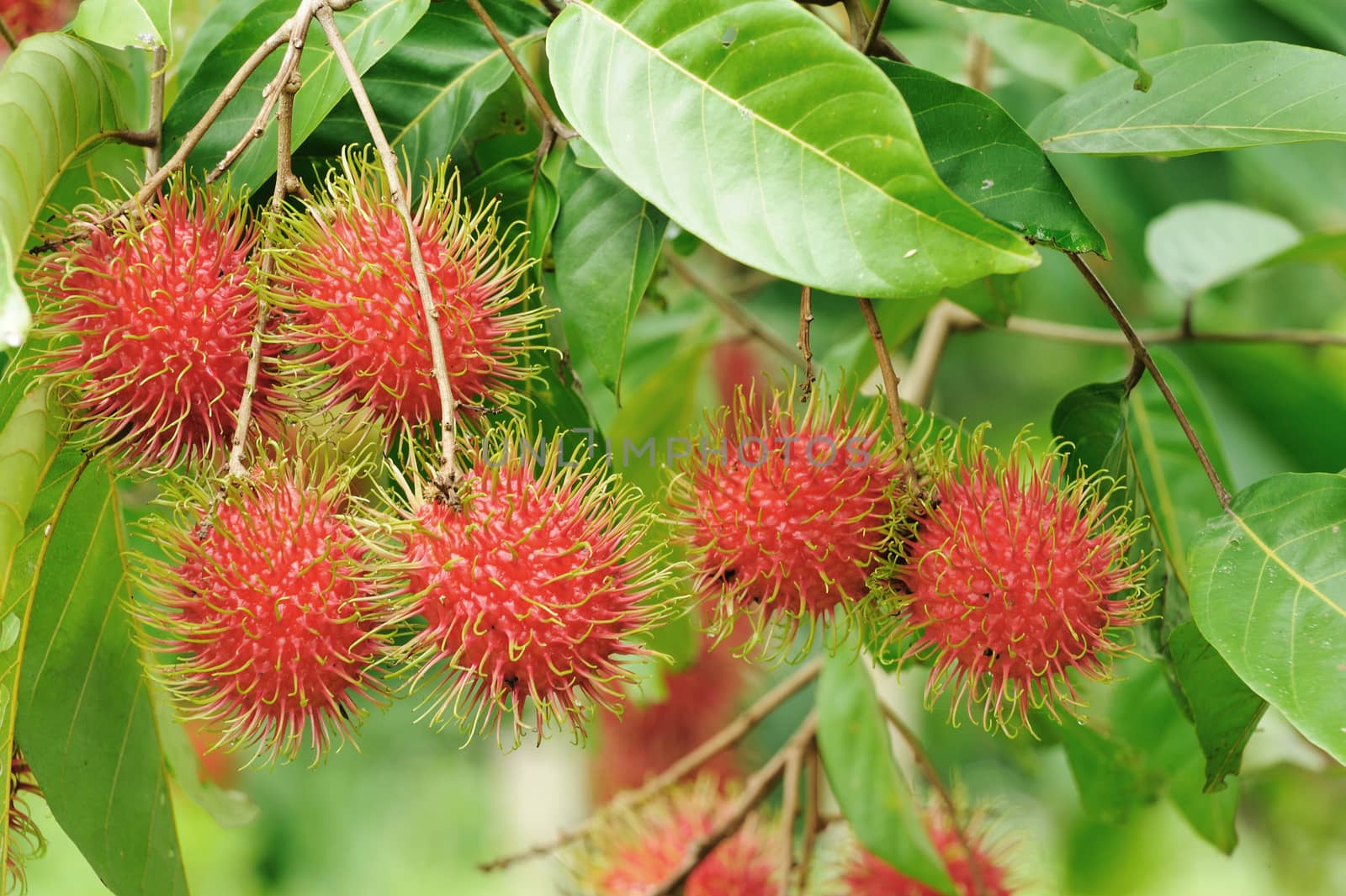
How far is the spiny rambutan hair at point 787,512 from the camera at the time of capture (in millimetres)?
822

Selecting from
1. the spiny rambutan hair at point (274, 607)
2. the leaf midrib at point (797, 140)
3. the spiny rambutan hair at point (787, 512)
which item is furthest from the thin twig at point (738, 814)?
the leaf midrib at point (797, 140)

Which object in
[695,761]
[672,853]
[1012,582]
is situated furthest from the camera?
[672,853]

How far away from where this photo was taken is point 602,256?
2.94 feet

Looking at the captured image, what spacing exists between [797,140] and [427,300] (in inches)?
10.0

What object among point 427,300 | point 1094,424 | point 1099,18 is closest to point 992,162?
point 1099,18

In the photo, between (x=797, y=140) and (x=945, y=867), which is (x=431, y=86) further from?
(x=945, y=867)

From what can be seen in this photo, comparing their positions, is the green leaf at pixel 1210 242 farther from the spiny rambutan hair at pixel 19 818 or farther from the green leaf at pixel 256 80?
the spiny rambutan hair at pixel 19 818

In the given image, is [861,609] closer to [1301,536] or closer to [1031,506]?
[1031,506]

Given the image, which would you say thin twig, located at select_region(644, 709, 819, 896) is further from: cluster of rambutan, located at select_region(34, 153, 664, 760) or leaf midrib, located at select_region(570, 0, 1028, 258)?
leaf midrib, located at select_region(570, 0, 1028, 258)

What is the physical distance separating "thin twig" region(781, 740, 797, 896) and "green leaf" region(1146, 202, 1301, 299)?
82 centimetres

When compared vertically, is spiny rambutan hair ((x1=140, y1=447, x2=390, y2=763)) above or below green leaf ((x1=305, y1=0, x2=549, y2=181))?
below

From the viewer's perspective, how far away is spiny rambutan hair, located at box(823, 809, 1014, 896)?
4.33ft

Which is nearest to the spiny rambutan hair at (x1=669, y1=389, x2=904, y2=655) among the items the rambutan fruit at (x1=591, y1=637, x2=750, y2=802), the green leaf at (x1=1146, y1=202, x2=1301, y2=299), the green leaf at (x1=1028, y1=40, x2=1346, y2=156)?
the green leaf at (x1=1028, y1=40, x2=1346, y2=156)

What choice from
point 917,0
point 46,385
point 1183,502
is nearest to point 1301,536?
point 1183,502
